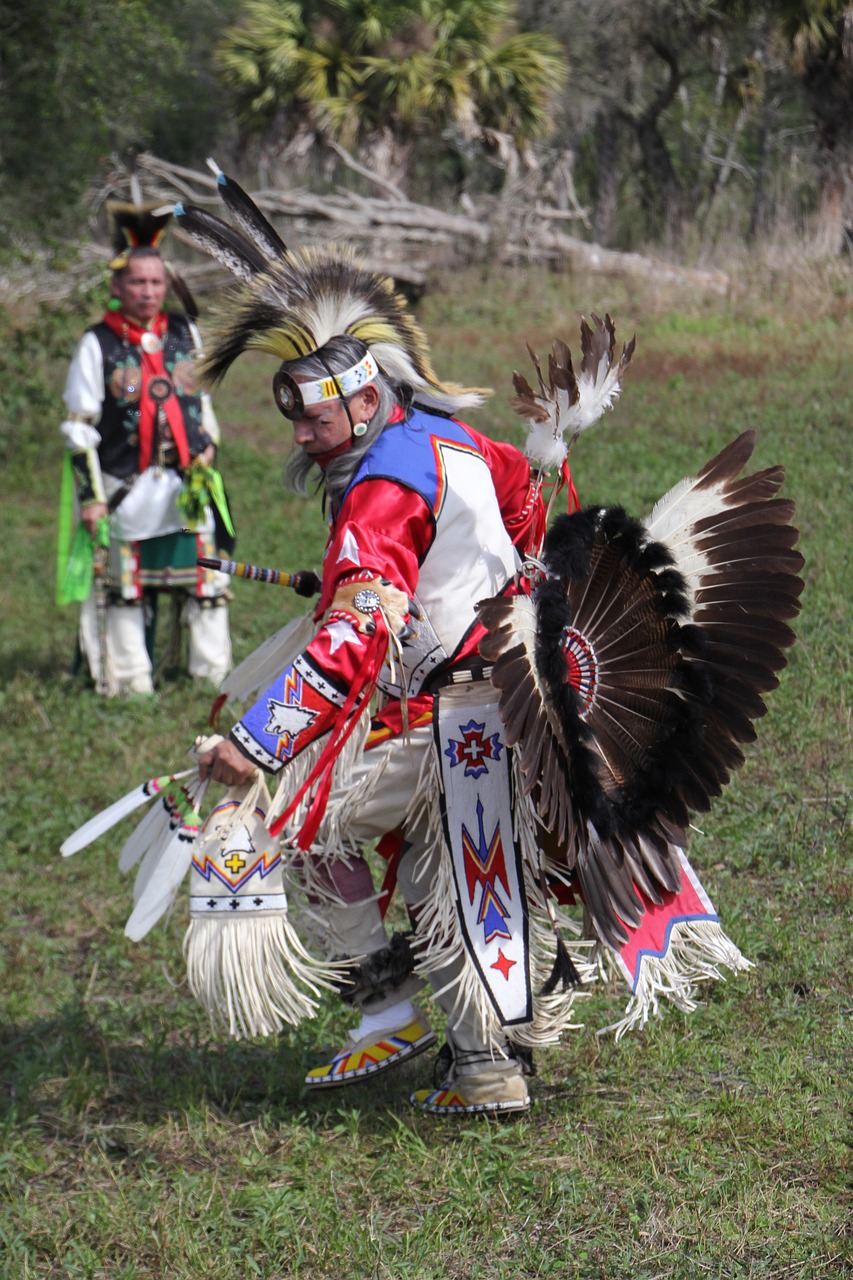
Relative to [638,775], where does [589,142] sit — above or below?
above

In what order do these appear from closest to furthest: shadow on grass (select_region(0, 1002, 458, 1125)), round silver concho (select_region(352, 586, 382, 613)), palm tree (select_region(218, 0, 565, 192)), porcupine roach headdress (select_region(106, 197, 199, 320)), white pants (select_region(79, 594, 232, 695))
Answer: round silver concho (select_region(352, 586, 382, 613)) → shadow on grass (select_region(0, 1002, 458, 1125)) → porcupine roach headdress (select_region(106, 197, 199, 320)) → white pants (select_region(79, 594, 232, 695)) → palm tree (select_region(218, 0, 565, 192))

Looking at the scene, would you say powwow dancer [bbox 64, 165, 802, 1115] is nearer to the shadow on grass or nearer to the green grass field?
the green grass field

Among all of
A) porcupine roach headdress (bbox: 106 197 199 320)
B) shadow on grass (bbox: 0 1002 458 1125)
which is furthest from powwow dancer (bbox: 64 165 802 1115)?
porcupine roach headdress (bbox: 106 197 199 320)

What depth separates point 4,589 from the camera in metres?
9.52

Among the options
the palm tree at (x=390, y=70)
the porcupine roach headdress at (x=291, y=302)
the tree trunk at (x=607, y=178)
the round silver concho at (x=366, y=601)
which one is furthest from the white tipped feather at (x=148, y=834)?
the tree trunk at (x=607, y=178)

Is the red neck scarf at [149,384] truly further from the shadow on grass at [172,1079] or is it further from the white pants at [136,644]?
the shadow on grass at [172,1079]

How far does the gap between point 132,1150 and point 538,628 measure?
1.72m

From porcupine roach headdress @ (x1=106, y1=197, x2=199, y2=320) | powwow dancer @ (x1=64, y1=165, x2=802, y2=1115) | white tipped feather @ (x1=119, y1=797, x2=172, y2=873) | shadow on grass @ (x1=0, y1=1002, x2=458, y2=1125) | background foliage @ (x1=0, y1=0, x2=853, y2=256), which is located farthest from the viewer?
background foliage @ (x1=0, y1=0, x2=853, y2=256)

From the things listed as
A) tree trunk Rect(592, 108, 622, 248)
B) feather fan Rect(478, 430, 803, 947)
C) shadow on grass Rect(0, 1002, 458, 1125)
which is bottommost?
shadow on grass Rect(0, 1002, 458, 1125)

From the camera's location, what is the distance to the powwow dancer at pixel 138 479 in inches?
272

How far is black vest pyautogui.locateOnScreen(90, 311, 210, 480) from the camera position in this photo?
22.8ft

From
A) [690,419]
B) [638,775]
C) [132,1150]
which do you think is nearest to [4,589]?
[690,419]

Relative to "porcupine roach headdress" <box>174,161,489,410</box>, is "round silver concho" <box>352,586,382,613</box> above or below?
below

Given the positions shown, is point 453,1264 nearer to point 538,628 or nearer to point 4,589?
point 538,628
